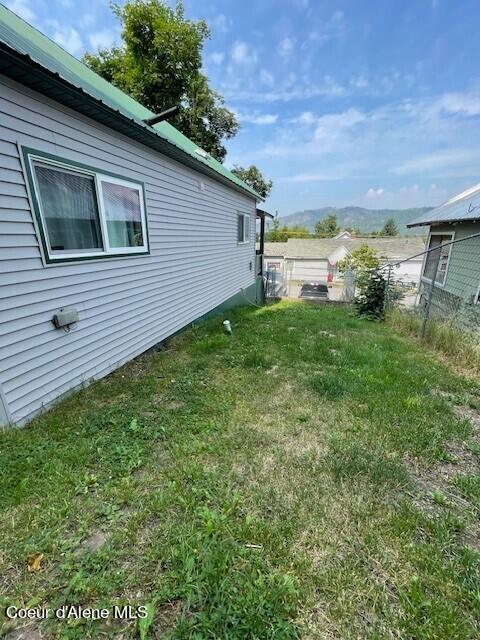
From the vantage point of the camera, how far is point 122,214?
404 centimetres

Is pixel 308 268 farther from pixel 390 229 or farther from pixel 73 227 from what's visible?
pixel 390 229

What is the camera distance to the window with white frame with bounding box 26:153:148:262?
2.85m

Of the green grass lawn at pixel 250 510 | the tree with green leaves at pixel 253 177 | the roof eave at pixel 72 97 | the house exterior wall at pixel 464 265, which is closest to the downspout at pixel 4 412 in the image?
the green grass lawn at pixel 250 510

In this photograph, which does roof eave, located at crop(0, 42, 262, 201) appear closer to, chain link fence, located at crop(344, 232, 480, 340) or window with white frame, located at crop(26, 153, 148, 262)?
window with white frame, located at crop(26, 153, 148, 262)

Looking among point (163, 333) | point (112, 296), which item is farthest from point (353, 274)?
point (112, 296)

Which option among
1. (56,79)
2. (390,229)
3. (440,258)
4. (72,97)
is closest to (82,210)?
(72,97)

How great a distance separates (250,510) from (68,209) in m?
3.37

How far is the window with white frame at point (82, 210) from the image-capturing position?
9.36 ft

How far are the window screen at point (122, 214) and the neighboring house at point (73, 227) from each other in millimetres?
14

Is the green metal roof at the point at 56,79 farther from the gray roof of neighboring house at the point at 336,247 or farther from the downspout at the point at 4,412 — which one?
the gray roof of neighboring house at the point at 336,247

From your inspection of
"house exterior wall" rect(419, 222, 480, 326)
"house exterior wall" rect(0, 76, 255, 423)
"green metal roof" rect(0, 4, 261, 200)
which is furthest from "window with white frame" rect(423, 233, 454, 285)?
"green metal roof" rect(0, 4, 261, 200)

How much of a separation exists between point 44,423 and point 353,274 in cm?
1372

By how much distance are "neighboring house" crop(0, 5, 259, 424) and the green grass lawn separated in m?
0.58

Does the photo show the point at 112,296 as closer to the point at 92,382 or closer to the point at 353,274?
the point at 92,382
